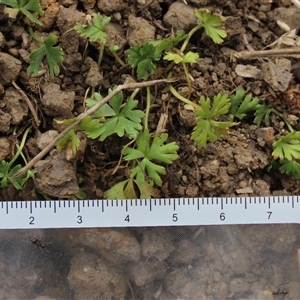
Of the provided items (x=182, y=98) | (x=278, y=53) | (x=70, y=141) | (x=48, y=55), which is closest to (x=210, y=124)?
(x=182, y=98)

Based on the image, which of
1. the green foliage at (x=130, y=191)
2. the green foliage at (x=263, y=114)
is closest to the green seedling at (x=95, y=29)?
the green foliage at (x=130, y=191)

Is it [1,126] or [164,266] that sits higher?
[1,126]

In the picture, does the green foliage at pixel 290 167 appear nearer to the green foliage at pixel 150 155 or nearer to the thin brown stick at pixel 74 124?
the green foliage at pixel 150 155

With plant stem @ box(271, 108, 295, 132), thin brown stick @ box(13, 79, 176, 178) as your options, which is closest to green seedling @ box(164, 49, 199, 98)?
thin brown stick @ box(13, 79, 176, 178)

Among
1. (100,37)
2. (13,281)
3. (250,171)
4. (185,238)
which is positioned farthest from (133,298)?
(100,37)

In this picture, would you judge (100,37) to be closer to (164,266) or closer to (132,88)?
(132,88)
